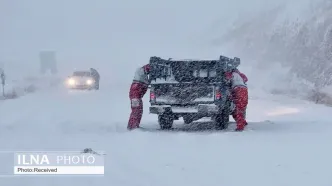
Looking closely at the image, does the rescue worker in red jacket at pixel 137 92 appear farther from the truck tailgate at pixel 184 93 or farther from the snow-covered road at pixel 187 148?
the truck tailgate at pixel 184 93

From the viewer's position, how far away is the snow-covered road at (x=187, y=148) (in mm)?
8828

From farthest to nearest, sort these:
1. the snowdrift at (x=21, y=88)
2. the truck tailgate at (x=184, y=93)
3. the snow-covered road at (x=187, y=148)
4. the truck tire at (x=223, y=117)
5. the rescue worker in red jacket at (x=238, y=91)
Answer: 1. the snowdrift at (x=21, y=88)
2. the truck tire at (x=223, y=117)
3. the rescue worker in red jacket at (x=238, y=91)
4. the truck tailgate at (x=184, y=93)
5. the snow-covered road at (x=187, y=148)

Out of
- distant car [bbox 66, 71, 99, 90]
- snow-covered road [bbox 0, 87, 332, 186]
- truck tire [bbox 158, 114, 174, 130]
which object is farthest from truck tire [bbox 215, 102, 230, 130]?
distant car [bbox 66, 71, 99, 90]

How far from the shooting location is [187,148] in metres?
11.9

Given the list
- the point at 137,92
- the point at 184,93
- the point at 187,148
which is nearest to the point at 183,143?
the point at 187,148

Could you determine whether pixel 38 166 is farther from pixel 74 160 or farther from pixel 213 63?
pixel 213 63

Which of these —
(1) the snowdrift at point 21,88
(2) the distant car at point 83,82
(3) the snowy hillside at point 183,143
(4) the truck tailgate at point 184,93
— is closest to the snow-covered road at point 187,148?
(3) the snowy hillside at point 183,143

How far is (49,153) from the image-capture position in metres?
10.8

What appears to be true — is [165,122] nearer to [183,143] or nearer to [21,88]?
[183,143]

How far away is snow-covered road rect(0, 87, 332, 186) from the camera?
883cm

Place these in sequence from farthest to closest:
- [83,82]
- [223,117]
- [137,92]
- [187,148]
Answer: [83,82] < [137,92] < [223,117] < [187,148]

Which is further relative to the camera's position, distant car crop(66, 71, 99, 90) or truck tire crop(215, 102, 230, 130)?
distant car crop(66, 71, 99, 90)

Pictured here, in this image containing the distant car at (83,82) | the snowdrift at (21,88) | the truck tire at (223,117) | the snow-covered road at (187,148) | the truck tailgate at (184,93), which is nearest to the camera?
the snow-covered road at (187,148)

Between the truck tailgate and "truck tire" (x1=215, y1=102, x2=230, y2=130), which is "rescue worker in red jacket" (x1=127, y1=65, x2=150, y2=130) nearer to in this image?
the truck tailgate
